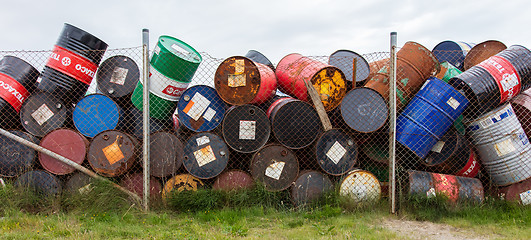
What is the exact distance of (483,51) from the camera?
5.63m

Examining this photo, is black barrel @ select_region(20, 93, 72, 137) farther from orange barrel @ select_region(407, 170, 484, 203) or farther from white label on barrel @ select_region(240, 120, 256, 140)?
orange barrel @ select_region(407, 170, 484, 203)

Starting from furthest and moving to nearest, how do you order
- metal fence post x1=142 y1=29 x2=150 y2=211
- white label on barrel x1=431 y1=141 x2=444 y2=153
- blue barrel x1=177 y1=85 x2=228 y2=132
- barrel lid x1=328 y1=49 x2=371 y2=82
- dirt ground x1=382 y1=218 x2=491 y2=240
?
barrel lid x1=328 y1=49 x2=371 y2=82 → white label on barrel x1=431 y1=141 x2=444 y2=153 → blue barrel x1=177 y1=85 x2=228 y2=132 → metal fence post x1=142 y1=29 x2=150 y2=211 → dirt ground x1=382 y1=218 x2=491 y2=240

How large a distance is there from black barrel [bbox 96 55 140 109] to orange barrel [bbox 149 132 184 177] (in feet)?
2.73

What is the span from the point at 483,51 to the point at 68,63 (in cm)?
588

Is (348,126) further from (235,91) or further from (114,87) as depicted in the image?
(114,87)

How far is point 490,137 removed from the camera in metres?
4.32

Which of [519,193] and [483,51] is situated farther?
[483,51]

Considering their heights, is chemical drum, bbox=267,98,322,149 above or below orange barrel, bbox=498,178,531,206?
above

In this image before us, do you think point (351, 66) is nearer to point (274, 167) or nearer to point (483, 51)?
point (274, 167)

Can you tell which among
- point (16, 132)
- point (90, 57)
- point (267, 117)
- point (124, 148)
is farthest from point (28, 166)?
point (267, 117)

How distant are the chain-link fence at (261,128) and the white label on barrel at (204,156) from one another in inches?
0.4

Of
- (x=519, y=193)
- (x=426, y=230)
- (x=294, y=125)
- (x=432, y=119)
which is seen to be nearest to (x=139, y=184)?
(x=294, y=125)

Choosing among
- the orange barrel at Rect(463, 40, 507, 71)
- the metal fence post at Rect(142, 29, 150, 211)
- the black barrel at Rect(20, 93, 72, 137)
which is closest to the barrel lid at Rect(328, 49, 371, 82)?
the orange barrel at Rect(463, 40, 507, 71)

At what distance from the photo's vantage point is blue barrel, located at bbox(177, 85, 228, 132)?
13.9 ft
